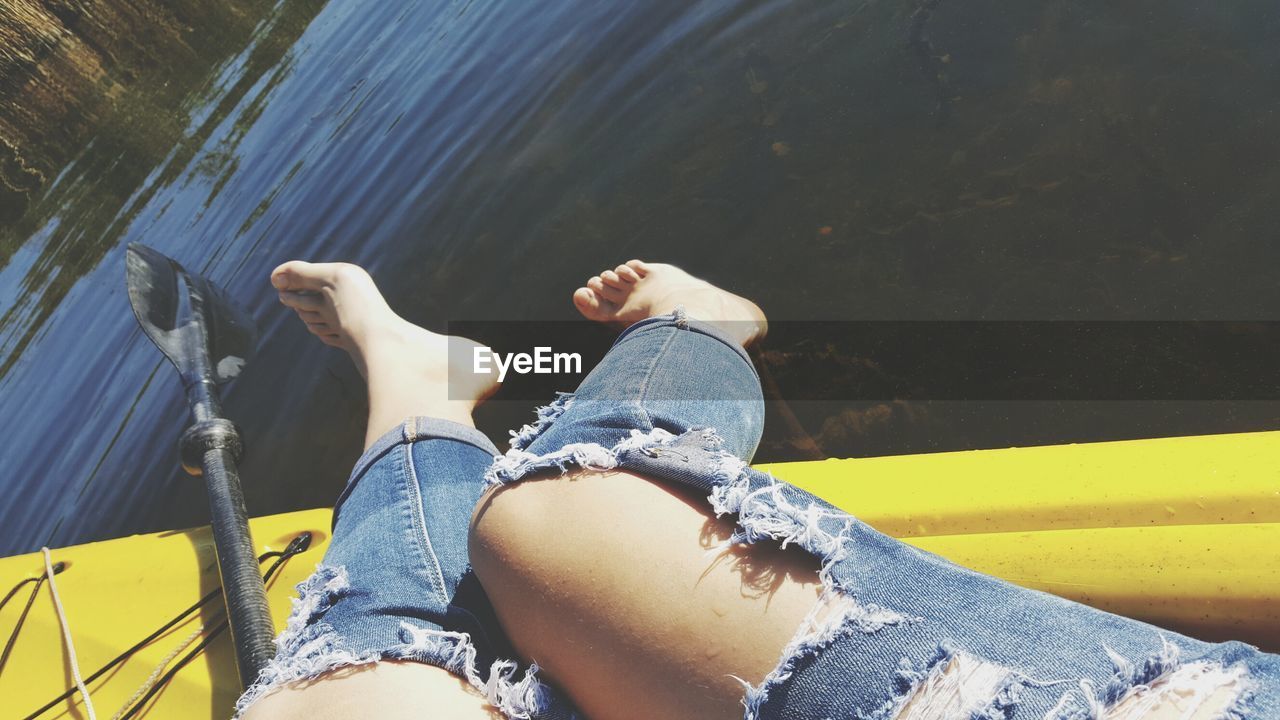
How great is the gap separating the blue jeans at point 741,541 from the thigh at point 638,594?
0.02 meters

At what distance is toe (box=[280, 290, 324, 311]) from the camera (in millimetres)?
2217

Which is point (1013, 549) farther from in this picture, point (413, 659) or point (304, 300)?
point (304, 300)

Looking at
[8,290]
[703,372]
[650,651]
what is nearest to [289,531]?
[703,372]

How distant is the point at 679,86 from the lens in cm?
288

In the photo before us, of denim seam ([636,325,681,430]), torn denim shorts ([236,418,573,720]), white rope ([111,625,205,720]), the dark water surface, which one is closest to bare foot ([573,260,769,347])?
the dark water surface

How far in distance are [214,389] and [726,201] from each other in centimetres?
164

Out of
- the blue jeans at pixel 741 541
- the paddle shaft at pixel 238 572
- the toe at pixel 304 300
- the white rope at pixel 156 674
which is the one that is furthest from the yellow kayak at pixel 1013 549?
the toe at pixel 304 300

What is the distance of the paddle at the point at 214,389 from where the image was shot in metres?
1.42

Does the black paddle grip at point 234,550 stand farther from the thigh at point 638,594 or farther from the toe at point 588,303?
the toe at point 588,303

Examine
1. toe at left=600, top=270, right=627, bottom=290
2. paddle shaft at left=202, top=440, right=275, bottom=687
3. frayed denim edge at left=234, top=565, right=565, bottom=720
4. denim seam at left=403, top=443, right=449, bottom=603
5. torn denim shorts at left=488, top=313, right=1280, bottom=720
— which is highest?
toe at left=600, top=270, right=627, bottom=290

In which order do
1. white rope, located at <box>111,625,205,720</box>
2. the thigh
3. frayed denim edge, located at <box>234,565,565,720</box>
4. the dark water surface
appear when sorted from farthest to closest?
the dark water surface
white rope, located at <box>111,625,205,720</box>
frayed denim edge, located at <box>234,565,565,720</box>
the thigh

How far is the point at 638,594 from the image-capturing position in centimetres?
74

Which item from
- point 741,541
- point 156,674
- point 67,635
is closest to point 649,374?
point 741,541

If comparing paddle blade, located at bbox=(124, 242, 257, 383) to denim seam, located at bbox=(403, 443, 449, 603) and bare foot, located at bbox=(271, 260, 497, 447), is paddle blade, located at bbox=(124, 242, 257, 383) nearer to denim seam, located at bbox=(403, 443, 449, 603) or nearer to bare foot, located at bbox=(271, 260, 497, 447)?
bare foot, located at bbox=(271, 260, 497, 447)
